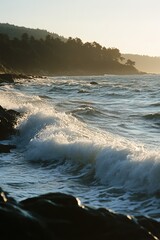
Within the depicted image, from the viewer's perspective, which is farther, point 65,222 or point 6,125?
point 6,125

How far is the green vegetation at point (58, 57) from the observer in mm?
131500

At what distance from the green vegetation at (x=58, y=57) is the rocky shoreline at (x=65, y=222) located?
12301 cm

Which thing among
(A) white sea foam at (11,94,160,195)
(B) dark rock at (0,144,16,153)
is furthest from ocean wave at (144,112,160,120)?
(B) dark rock at (0,144,16,153)

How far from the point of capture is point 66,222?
4.95m

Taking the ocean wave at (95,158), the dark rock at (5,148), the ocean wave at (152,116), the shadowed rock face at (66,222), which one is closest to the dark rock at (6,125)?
the ocean wave at (95,158)

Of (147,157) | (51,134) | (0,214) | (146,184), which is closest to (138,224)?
(0,214)

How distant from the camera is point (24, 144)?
1329 centimetres

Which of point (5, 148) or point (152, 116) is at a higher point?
point (5, 148)

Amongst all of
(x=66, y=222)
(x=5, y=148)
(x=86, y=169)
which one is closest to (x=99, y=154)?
(x=86, y=169)

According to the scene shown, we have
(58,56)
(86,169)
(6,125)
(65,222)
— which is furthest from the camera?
(58,56)

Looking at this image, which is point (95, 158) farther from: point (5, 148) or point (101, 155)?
point (5, 148)

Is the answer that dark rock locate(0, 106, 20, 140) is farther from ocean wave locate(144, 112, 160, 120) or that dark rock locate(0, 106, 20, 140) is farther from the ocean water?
ocean wave locate(144, 112, 160, 120)

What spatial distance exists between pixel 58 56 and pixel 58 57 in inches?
13.7

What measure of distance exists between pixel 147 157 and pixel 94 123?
1030 centimetres
